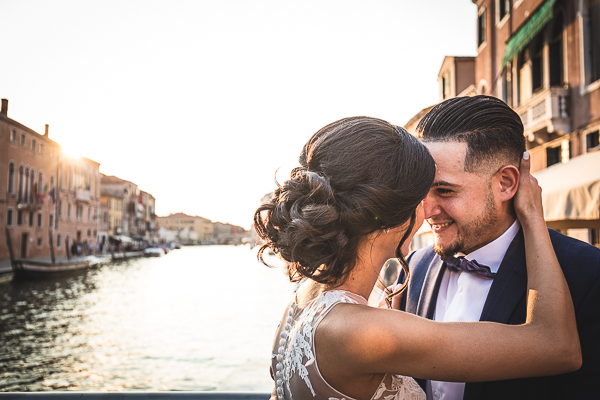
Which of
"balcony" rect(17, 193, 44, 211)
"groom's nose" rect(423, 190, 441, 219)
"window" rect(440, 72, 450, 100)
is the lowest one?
"groom's nose" rect(423, 190, 441, 219)

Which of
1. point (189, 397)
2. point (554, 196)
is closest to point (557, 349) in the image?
point (189, 397)

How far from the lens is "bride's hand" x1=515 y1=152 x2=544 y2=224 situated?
1.70 meters

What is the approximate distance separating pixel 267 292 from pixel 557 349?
27.1 metres

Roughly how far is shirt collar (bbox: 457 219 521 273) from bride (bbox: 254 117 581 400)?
29cm

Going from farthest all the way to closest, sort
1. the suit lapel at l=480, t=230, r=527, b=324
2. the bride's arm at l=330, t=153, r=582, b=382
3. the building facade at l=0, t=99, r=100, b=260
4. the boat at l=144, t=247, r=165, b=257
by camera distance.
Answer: the boat at l=144, t=247, r=165, b=257, the building facade at l=0, t=99, r=100, b=260, the suit lapel at l=480, t=230, r=527, b=324, the bride's arm at l=330, t=153, r=582, b=382

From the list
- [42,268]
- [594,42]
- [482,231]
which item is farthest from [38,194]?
[482,231]

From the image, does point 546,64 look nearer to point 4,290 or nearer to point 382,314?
point 382,314

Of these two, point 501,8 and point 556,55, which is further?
point 501,8

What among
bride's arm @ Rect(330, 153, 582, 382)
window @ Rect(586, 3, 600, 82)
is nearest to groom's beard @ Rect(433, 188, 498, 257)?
bride's arm @ Rect(330, 153, 582, 382)

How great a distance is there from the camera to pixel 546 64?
1205cm

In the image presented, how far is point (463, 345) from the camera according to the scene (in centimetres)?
125

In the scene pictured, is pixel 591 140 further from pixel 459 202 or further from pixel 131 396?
pixel 131 396

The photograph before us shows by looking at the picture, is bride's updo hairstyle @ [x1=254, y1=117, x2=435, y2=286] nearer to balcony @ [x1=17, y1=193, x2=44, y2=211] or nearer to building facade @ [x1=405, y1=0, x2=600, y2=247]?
building facade @ [x1=405, y1=0, x2=600, y2=247]

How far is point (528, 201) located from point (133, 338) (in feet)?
47.8
